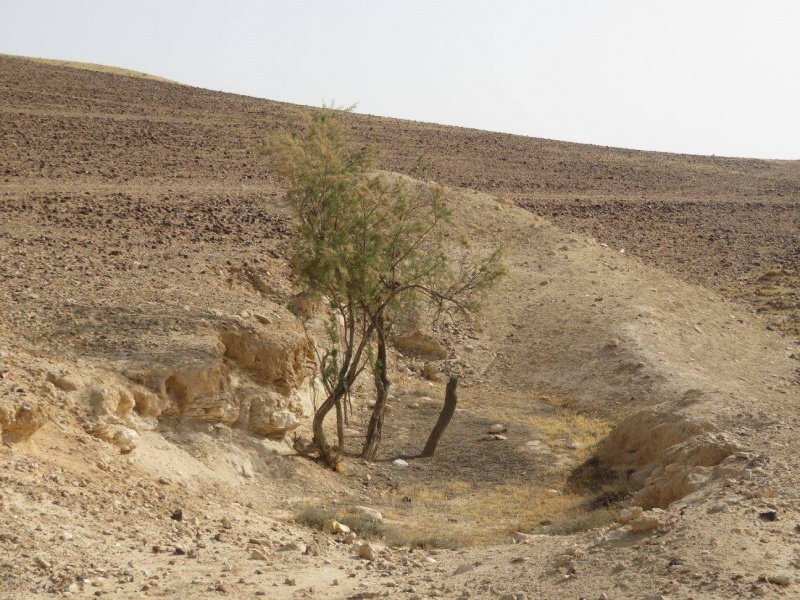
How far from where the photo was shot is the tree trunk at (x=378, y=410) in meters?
15.0

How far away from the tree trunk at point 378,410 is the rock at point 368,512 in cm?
286

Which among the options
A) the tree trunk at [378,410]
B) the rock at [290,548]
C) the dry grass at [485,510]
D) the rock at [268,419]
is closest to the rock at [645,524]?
the dry grass at [485,510]

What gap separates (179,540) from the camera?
936cm

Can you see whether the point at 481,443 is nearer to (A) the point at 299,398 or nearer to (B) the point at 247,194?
(A) the point at 299,398

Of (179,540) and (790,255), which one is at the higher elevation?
(790,255)

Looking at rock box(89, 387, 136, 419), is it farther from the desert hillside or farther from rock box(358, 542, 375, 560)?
rock box(358, 542, 375, 560)

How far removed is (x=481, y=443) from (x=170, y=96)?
22.8 metres

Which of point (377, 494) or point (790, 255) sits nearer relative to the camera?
point (377, 494)

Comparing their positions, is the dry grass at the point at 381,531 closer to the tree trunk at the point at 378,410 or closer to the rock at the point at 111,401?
the rock at the point at 111,401

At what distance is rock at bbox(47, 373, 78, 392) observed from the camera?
11.1 meters

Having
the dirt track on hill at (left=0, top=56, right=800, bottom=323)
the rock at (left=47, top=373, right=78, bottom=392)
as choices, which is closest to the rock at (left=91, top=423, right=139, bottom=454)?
the rock at (left=47, top=373, right=78, bottom=392)

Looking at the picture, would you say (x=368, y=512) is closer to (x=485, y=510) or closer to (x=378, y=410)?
(x=485, y=510)

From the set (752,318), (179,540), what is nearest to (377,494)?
(179,540)

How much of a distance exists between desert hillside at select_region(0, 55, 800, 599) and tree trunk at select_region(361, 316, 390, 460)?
16.6 inches
